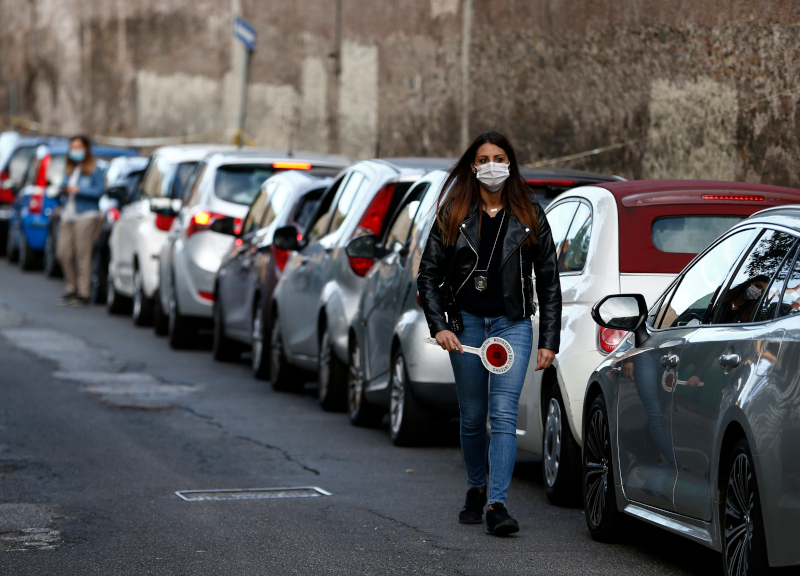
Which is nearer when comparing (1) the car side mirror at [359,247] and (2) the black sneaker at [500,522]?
(2) the black sneaker at [500,522]

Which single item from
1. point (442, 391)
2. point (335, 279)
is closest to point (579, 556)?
point (442, 391)

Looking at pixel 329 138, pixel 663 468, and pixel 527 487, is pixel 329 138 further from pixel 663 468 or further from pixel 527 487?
pixel 663 468

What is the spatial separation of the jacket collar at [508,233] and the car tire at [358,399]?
3897 mm

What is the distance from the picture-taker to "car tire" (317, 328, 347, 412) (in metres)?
11.9

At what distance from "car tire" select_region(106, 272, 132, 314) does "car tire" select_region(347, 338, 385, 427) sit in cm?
897

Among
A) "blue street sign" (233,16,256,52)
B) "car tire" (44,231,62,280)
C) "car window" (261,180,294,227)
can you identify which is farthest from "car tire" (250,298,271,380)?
"blue street sign" (233,16,256,52)

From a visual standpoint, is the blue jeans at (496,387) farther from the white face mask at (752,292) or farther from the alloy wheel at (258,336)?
the alloy wheel at (258,336)

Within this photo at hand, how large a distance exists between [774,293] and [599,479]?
203 cm

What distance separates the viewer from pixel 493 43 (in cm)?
1884

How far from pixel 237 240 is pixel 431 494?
23.2 ft

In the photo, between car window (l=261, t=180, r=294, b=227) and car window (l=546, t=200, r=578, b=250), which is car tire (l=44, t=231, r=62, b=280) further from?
car window (l=546, t=200, r=578, b=250)

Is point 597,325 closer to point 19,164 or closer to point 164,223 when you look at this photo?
point 164,223

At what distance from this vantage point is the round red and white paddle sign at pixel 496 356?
7027 mm

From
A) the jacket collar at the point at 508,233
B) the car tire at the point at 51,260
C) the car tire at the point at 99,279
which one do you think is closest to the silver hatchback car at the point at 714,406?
the jacket collar at the point at 508,233
